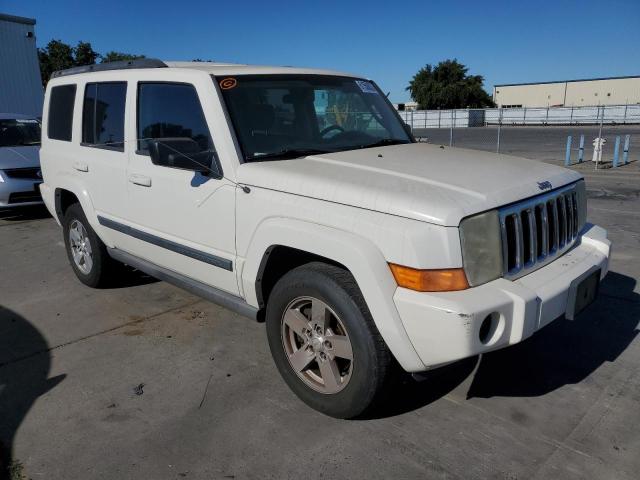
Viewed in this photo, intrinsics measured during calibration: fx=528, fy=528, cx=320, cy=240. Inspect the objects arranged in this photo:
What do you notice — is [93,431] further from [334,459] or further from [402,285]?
[402,285]

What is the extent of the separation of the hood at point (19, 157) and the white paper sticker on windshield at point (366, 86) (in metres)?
6.36

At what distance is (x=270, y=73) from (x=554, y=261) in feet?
7.16

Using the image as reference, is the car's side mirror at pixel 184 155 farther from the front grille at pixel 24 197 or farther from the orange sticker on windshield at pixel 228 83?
the front grille at pixel 24 197

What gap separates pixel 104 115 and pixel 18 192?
5017 mm

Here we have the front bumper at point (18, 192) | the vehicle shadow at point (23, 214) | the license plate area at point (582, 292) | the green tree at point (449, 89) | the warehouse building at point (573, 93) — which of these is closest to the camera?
the license plate area at point (582, 292)

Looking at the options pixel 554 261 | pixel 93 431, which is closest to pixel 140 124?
pixel 93 431

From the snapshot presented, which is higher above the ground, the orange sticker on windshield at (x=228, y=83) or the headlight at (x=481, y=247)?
the orange sticker on windshield at (x=228, y=83)

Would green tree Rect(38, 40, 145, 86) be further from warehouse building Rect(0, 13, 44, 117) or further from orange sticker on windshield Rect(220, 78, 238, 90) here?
orange sticker on windshield Rect(220, 78, 238, 90)

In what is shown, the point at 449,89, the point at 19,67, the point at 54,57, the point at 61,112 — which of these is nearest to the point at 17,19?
the point at 19,67

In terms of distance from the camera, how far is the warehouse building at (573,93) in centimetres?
6128

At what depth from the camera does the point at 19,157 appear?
28.0 feet

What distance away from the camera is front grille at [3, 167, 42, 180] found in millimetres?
8234

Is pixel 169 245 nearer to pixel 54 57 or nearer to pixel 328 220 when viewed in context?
pixel 328 220

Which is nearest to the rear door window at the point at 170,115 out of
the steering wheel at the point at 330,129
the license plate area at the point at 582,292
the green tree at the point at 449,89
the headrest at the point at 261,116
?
the headrest at the point at 261,116
